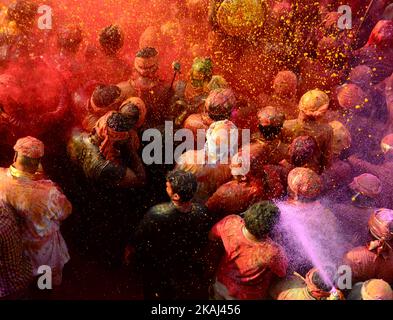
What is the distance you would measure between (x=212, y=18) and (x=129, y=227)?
11.0ft

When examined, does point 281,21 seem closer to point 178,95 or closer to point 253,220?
point 178,95

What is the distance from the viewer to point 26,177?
2.99 meters

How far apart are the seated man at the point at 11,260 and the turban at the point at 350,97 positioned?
393 cm

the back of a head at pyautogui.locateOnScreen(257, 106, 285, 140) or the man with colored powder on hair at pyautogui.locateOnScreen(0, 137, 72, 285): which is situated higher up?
the back of a head at pyautogui.locateOnScreen(257, 106, 285, 140)

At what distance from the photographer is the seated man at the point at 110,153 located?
11.6ft

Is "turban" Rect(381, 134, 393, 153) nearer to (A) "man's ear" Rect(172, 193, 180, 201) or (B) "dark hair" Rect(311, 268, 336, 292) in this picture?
(B) "dark hair" Rect(311, 268, 336, 292)

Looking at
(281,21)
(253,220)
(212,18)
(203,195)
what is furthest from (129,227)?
(281,21)

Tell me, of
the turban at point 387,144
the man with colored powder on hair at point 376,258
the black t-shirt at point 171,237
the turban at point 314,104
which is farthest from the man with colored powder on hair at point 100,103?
the turban at point 387,144

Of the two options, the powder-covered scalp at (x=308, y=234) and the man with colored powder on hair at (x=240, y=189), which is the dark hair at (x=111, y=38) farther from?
the powder-covered scalp at (x=308, y=234)

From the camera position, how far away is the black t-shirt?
3.11 meters

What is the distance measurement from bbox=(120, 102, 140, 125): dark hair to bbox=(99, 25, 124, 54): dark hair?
1.38 meters

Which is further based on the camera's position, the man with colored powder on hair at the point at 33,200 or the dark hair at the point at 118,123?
the dark hair at the point at 118,123

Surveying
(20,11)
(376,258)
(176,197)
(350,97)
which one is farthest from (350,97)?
(20,11)

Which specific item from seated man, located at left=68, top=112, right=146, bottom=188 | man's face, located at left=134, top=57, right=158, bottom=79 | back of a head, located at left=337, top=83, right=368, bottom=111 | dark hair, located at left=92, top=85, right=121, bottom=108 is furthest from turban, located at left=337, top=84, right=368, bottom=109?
dark hair, located at left=92, top=85, right=121, bottom=108
